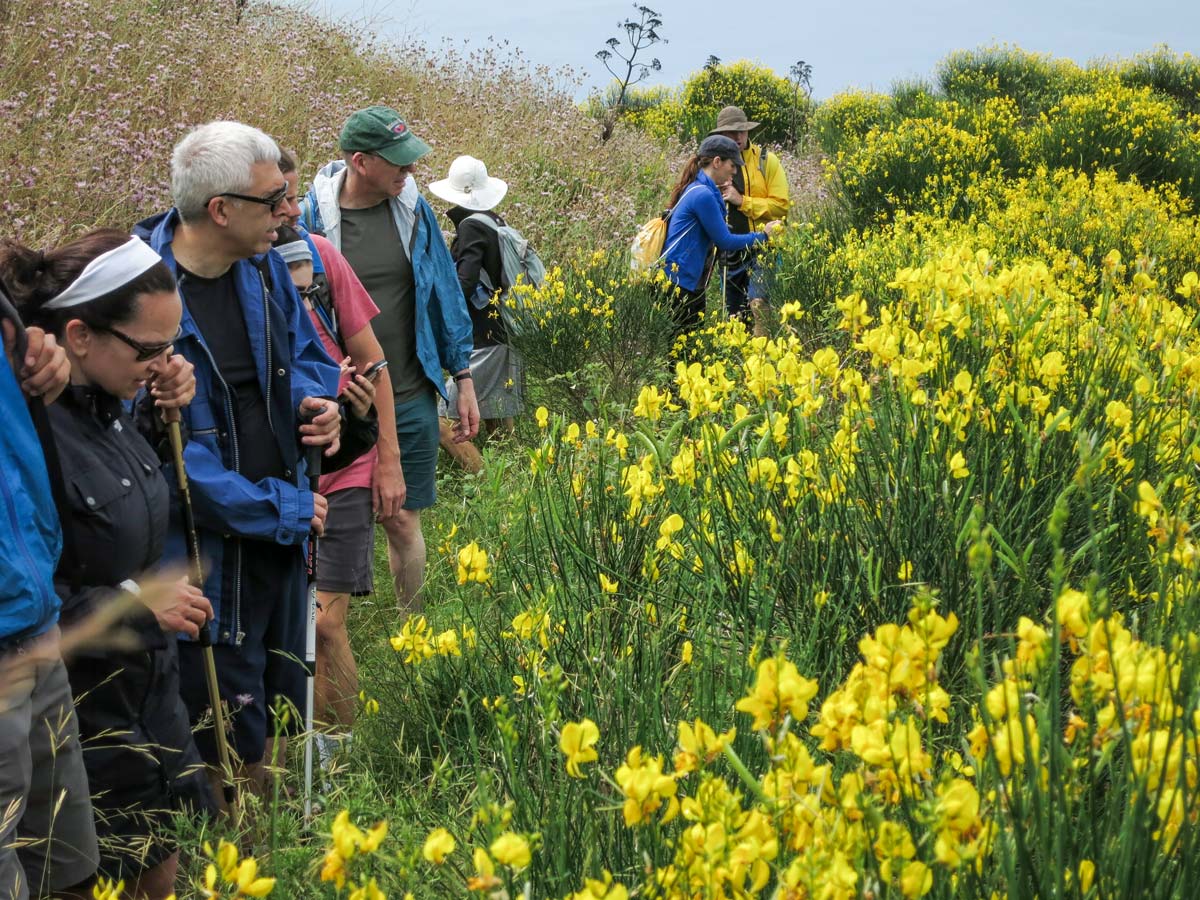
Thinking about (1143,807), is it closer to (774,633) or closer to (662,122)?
(774,633)

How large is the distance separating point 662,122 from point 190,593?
62.2 feet

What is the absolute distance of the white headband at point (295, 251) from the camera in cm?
317

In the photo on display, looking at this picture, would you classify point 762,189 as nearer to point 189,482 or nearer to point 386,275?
point 386,275

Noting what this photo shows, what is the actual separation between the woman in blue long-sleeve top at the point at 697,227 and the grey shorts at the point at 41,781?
5.38 m

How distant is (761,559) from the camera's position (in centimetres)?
259

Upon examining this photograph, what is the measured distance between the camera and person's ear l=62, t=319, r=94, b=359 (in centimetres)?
227

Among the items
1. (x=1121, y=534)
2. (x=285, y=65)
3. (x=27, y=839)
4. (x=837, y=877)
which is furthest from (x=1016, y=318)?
(x=285, y=65)

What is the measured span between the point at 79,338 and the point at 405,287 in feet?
6.08

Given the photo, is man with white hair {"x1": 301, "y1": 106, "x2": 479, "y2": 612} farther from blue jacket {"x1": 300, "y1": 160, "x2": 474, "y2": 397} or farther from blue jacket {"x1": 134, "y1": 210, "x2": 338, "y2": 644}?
blue jacket {"x1": 134, "y1": 210, "x2": 338, "y2": 644}

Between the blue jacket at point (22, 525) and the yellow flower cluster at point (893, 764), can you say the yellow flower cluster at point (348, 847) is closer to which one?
the yellow flower cluster at point (893, 764)

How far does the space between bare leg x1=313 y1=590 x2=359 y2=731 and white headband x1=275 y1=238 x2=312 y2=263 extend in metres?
1.06

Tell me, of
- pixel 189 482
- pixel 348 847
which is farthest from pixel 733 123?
pixel 348 847

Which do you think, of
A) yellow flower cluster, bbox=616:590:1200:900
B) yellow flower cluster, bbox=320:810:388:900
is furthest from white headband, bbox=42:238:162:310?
yellow flower cluster, bbox=616:590:1200:900

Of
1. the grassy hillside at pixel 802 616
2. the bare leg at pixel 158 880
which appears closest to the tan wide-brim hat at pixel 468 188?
the grassy hillside at pixel 802 616
